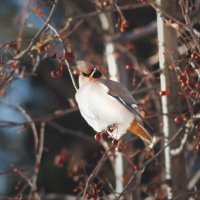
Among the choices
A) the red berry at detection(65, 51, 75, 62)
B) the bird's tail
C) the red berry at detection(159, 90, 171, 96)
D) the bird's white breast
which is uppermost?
the red berry at detection(65, 51, 75, 62)

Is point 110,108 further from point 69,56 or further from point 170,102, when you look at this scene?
point 170,102

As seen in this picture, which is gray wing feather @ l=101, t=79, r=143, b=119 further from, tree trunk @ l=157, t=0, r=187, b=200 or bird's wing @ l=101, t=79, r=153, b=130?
tree trunk @ l=157, t=0, r=187, b=200

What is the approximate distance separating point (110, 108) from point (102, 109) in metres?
0.04

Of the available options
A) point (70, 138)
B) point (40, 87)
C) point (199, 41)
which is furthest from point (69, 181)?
point (199, 41)

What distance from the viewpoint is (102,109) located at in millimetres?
3010

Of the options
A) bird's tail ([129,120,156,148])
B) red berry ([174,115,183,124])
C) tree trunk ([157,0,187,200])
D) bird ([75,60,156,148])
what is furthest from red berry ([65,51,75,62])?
tree trunk ([157,0,187,200])

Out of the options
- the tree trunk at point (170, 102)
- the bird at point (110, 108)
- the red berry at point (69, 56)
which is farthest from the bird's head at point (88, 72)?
the tree trunk at point (170, 102)

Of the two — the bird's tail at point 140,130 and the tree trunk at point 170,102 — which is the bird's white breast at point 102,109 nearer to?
the bird's tail at point 140,130

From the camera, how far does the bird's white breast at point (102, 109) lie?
9.80 feet

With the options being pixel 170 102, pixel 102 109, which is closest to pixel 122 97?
pixel 102 109

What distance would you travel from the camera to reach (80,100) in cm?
308

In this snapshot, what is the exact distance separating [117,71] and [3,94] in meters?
1.35

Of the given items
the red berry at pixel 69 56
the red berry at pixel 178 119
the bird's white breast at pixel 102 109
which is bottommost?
the red berry at pixel 178 119

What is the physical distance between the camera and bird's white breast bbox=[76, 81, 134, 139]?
9.80 feet
